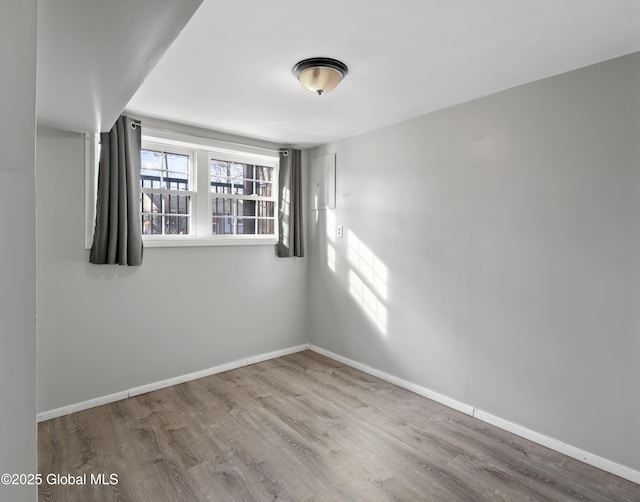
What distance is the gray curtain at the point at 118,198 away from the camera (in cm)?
286

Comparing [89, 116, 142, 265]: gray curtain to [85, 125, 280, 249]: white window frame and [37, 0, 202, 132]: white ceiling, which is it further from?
[37, 0, 202, 132]: white ceiling

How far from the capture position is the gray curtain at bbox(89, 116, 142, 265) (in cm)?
286

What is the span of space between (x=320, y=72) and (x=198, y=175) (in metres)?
1.87

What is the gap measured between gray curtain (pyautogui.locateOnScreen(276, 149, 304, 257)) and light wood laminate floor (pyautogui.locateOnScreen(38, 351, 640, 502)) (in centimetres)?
157

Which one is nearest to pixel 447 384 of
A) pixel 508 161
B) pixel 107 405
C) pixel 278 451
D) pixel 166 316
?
pixel 278 451

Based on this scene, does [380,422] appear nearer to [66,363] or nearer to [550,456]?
[550,456]

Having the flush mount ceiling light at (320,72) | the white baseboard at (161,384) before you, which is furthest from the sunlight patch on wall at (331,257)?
the flush mount ceiling light at (320,72)

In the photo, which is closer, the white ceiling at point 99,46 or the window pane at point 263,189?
the white ceiling at point 99,46

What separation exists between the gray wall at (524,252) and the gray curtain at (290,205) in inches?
36.2

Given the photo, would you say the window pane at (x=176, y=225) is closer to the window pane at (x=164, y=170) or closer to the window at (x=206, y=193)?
the window at (x=206, y=193)

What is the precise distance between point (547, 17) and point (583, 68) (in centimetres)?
73

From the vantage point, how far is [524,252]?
2.50 metres

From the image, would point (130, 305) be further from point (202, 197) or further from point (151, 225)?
point (202, 197)

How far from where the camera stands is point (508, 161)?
2562mm
